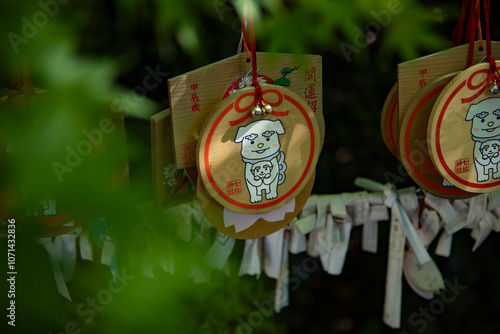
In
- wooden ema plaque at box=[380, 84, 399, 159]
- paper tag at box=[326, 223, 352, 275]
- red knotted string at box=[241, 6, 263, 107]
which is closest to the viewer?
red knotted string at box=[241, 6, 263, 107]

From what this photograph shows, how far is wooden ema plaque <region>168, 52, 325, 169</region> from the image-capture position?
2.95 ft

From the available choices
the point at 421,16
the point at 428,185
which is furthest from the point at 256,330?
the point at 421,16

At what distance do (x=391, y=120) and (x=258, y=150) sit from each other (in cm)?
37

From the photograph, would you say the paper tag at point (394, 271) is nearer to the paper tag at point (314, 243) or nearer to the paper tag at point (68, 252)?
the paper tag at point (314, 243)

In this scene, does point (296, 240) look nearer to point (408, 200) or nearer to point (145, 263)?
point (408, 200)

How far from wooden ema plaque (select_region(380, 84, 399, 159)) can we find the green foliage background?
92mm

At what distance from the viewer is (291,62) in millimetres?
970

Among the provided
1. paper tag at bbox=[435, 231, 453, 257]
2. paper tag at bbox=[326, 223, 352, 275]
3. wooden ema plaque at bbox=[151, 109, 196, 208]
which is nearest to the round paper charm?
wooden ema plaque at bbox=[151, 109, 196, 208]

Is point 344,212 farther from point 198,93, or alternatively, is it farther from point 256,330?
point 198,93

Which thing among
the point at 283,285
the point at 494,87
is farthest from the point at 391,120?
the point at 283,285

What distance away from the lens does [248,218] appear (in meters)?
1.02

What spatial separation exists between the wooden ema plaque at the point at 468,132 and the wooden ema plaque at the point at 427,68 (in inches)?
2.0

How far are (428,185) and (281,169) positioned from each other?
33 centimetres

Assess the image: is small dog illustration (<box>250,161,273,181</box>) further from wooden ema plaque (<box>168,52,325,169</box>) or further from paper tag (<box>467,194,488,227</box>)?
paper tag (<box>467,194,488,227</box>)
